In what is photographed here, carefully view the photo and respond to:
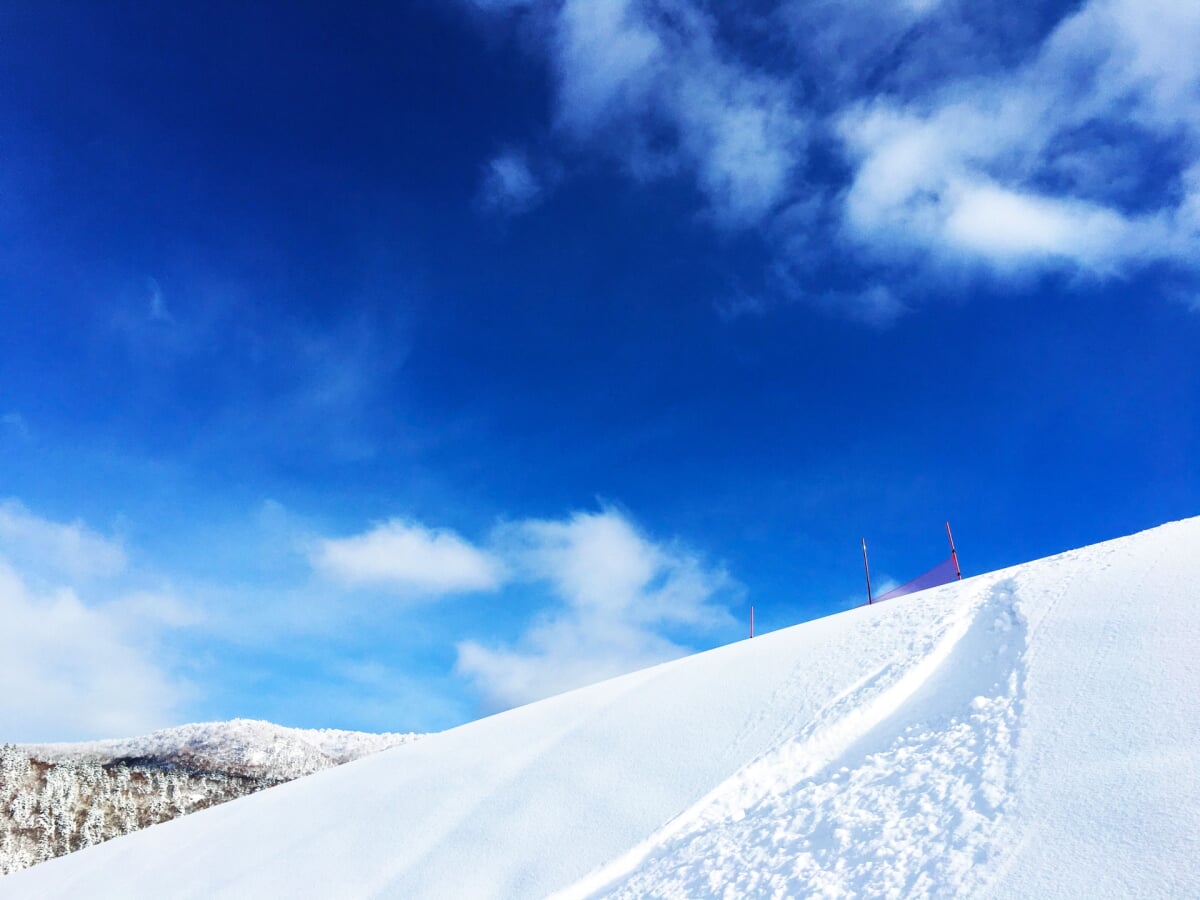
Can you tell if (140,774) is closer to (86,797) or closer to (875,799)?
(86,797)

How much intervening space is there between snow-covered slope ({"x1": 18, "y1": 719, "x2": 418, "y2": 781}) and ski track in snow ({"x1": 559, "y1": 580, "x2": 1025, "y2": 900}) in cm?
4044

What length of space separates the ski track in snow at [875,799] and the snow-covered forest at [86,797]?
A: 39976 millimetres

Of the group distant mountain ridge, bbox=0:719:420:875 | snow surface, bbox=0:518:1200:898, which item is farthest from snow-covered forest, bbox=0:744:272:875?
snow surface, bbox=0:518:1200:898

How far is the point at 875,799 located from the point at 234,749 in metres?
47.4

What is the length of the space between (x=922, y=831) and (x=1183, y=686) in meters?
1.93

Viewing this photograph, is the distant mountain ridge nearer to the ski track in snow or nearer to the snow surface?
the snow surface

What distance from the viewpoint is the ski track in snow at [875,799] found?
405 cm

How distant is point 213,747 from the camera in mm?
43625

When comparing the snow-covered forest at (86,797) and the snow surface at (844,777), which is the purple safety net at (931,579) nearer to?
the snow surface at (844,777)

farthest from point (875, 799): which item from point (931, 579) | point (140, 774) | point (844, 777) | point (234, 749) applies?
point (140, 774)

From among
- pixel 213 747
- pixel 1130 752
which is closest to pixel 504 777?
pixel 1130 752

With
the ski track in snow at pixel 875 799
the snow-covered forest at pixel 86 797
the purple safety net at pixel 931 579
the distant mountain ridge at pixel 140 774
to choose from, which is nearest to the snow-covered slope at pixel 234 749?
the distant mountain ridge at pixel 140 774

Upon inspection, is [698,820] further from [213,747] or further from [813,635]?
[213,747]

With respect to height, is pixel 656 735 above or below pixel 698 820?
above
